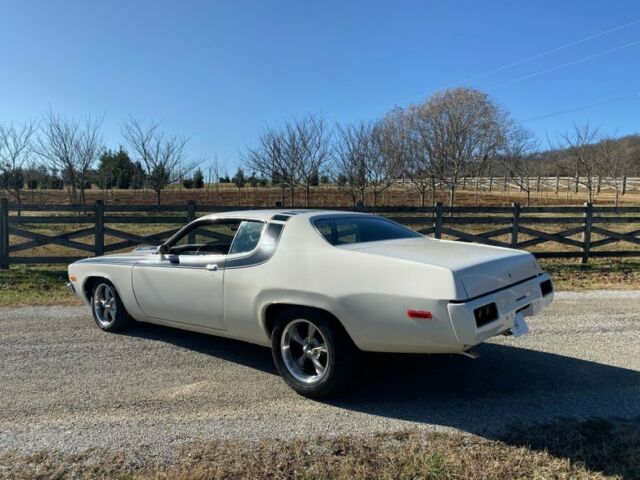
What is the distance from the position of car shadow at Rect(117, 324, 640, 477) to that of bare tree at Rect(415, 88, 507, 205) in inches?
956

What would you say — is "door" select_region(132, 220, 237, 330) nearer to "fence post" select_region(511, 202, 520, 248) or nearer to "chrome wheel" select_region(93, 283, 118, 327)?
"chrome wheel" select_region(93, 283, 118, 327)

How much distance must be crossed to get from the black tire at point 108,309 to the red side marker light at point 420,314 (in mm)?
3471

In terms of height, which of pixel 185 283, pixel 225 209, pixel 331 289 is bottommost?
pixel 185 283

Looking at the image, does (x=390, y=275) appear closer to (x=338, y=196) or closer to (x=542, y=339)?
(x=542, y=339)

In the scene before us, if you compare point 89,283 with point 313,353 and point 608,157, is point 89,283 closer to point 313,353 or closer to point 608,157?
point 313,353

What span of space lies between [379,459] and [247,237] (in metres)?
2.15

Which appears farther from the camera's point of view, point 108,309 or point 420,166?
point 420,166

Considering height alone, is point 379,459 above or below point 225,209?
below

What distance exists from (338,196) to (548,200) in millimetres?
18136

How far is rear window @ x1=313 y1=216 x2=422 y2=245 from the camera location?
4207 millimetres

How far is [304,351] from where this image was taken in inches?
156

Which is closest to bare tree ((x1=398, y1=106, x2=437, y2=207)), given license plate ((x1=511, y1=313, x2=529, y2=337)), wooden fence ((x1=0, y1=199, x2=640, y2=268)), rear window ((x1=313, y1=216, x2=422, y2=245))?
wooden fence ((x1=0, y1=199, x2=640, y2=268))

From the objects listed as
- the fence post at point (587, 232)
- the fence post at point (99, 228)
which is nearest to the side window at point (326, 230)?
the fence post at point (99, 228)

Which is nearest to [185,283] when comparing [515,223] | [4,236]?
[4,236]
